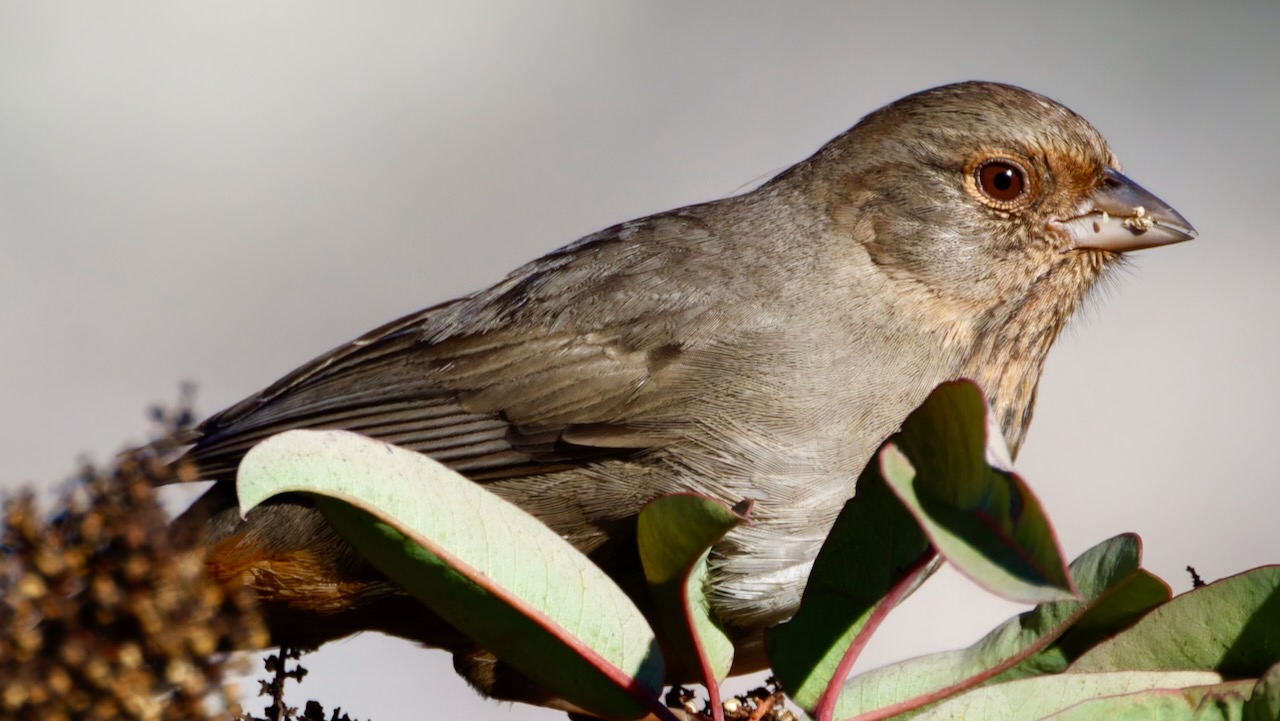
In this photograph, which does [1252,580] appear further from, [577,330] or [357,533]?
[577,330]

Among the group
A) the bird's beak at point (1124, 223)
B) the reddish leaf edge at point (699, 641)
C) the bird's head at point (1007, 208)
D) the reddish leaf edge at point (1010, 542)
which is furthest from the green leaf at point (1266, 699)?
the bird's beak at point (1124, 223)

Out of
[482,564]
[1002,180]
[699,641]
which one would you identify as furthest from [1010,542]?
[1002,180]

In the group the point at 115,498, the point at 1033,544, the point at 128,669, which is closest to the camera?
the point at 1033,544

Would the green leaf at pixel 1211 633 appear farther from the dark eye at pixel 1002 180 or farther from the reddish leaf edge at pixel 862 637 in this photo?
the dark eye at pixel 1002 180

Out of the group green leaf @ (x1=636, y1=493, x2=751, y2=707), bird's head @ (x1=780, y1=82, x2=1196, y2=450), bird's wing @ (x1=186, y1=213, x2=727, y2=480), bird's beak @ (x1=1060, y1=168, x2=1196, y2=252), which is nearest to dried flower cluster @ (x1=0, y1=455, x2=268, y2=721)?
green leaf @ (x1=636, y1=493, x2=751, y2=707)

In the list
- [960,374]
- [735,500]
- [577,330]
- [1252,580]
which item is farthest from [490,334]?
[1252,580]

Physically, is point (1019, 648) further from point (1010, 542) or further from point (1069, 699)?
point (1010, 542)
